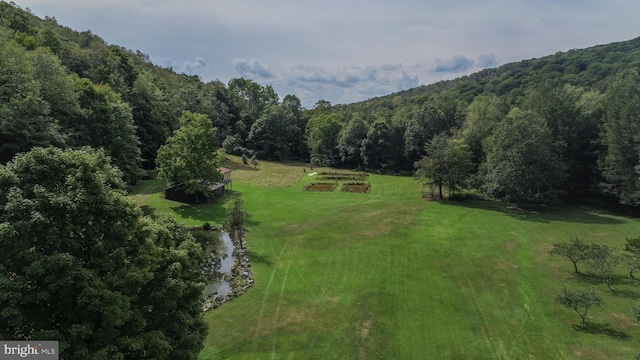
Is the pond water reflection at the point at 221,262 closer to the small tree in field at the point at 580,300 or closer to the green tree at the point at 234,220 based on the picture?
the green tree at the point at 234,220

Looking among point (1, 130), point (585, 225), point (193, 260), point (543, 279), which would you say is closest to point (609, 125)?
point (585, 225)

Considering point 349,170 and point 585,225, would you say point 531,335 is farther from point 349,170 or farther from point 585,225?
point 349,170

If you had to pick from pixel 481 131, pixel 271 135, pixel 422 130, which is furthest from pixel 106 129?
pixel 422 130

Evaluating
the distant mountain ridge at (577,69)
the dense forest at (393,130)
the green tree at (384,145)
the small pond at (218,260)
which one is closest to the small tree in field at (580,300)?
the small pond at (218,260)

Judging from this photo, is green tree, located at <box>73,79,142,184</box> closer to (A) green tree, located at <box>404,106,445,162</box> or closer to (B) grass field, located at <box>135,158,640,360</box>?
(B) grass field, located at <box>135,158,640,360</box>

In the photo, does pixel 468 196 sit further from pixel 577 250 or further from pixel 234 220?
pixel 234 220

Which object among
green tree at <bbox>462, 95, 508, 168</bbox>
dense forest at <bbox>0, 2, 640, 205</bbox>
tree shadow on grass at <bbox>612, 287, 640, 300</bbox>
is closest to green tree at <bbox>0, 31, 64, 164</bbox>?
dense forest at <bbox>0, 2, 640, 205</bbox>

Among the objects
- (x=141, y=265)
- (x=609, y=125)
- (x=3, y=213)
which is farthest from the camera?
(x=609, y=125)
